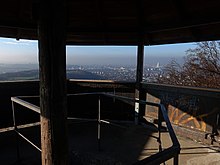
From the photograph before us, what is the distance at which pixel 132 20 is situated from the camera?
491 centimetres

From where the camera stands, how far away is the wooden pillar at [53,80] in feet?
4.67

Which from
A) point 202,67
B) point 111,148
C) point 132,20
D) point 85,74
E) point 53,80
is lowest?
point 111,148

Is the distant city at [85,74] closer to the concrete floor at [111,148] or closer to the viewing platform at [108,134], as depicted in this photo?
the viewing platform at [108,134]

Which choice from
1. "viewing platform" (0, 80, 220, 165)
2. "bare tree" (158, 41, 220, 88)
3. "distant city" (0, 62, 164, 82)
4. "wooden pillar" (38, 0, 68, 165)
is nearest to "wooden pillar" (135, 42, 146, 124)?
"viewing platform" (0, 80, 220, 165)

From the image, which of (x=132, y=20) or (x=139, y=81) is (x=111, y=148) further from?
(x=132, y=20)

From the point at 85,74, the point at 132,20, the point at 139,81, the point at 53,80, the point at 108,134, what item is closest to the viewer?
the point at 53,80

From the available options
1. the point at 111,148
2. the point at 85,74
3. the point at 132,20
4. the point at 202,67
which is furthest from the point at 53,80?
the point at 202,67

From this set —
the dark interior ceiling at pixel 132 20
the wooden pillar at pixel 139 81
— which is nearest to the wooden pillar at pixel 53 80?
the dark interior ceiling at pixel 132 20

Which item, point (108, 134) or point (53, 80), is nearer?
point (53, 80)

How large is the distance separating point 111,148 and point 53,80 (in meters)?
2.96

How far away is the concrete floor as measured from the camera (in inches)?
138

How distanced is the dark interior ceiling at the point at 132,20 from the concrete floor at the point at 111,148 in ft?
7.97

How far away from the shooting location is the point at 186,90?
4.39m

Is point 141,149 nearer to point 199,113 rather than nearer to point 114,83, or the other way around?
point 199,113
